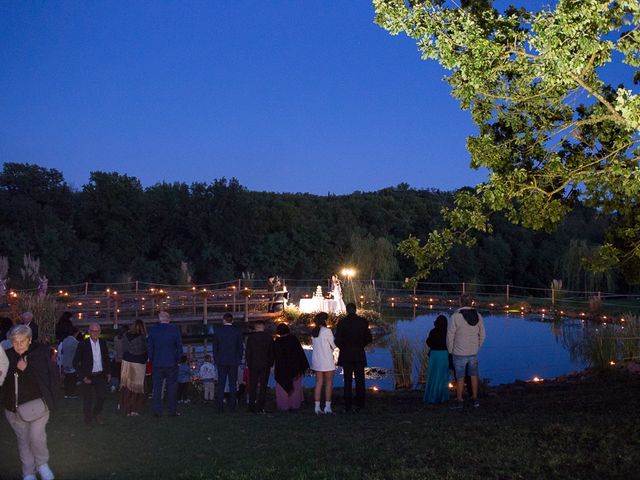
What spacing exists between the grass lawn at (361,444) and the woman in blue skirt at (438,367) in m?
1.16

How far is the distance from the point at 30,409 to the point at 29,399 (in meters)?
0.08

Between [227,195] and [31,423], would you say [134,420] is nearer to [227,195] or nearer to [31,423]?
[31,423]

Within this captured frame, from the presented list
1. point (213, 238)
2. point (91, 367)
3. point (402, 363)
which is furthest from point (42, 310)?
point (213, 238)

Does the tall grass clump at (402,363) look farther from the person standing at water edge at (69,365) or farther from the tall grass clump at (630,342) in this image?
the person standing at water edge at (69,365)

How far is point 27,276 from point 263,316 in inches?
343

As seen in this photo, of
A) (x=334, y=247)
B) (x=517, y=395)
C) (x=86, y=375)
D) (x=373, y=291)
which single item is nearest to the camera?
(x=86, y=375)

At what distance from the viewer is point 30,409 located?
5.95 metres

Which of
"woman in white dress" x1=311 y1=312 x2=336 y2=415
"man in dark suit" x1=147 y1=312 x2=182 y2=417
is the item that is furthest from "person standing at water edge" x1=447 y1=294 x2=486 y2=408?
"man in dark suit" x1=147 y1=312 x2=182 y2=417

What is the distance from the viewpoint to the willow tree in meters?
6.73

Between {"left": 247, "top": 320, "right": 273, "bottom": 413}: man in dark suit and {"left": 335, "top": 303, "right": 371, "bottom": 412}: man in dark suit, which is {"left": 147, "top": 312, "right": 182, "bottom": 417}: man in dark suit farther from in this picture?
{"left": 335, "top": 303, "right": 371, "bottom": 412}: man in dark suit

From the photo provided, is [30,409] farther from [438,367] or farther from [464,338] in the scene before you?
[438,367]

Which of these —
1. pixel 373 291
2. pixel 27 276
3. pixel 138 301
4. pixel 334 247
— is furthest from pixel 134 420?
pixel 334 247

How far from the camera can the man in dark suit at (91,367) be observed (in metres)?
8.98

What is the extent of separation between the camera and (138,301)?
A: 85.6ft
